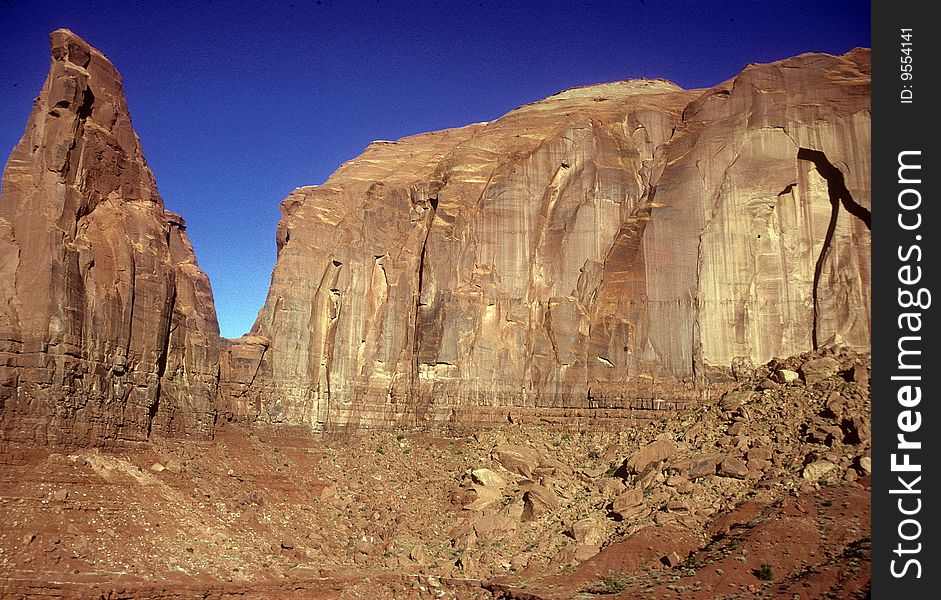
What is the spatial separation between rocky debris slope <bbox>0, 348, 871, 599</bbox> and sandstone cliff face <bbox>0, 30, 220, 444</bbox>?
105 inches

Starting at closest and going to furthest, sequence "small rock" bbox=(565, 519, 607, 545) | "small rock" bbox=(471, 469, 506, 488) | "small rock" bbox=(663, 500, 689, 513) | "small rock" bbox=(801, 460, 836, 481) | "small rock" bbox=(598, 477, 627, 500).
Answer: "small rock" bbox=(801, 460, 836, 481)
"small rock" bbox=(663, 500, 689, 513)
"small rock" bbox=(565, 519, 607, 545)
"small rock" bbox=(598, 477, 627, 500)
"small rock" bbox=(471, 469, 506, 488)

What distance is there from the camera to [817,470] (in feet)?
153

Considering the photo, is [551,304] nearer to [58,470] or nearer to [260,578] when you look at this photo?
[260,578]

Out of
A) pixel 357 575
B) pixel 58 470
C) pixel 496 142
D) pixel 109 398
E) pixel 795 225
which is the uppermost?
pixel 496 142

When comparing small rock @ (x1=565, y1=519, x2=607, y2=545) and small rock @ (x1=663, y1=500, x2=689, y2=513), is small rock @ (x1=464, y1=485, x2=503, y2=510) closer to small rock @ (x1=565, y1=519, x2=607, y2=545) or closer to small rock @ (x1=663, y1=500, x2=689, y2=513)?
small rock @ (x1=565, y1=519, x2=607, y2=545)

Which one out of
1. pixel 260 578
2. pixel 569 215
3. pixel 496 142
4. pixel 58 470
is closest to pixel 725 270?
pixel 569 215

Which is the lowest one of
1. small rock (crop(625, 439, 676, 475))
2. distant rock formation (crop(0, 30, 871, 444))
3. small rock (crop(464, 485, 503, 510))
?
small rock (crop(464, 485, 503, 510))

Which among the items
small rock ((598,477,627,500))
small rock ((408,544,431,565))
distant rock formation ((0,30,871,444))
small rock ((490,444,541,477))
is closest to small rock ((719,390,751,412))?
distant rock formation ((0,30,871,444))

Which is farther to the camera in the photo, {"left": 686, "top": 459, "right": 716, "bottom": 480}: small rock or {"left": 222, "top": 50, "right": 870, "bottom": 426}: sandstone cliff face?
{"left": 222, "top": 50, "right": 870, "bottom": 426}: sandstone cliff face

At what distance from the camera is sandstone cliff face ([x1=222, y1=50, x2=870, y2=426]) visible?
61500mm

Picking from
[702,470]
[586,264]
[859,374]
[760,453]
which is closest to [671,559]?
[702,470]

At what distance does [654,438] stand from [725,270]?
479 inches

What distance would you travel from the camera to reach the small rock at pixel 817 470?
152 feet

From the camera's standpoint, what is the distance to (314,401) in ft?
218
